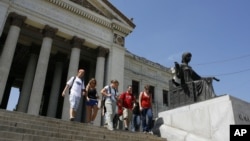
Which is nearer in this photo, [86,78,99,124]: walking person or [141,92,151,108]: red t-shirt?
[86,78,99,124]: walking person

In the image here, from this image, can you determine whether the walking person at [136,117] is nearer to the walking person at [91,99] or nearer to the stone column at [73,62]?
the walking person at [91,99]

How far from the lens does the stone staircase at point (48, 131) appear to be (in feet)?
17.3

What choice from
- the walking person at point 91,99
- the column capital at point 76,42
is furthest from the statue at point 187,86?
the column capital at point 76,42

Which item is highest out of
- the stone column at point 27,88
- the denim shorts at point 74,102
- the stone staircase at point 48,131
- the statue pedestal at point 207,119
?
the stone column at point 27,88

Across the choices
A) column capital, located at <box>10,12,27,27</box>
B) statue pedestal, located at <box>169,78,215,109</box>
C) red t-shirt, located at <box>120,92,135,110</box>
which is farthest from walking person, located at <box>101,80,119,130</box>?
column capital, located at <box>10,12,27,27</box>

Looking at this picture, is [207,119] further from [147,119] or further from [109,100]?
[109,100]

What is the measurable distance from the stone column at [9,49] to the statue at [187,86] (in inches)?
367

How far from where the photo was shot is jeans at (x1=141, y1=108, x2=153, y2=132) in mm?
8500

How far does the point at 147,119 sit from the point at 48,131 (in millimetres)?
3736

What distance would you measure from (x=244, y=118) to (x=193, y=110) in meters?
1.44

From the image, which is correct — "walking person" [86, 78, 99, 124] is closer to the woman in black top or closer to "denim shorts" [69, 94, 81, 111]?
"denim shorts" [69, 94, 81, 111]

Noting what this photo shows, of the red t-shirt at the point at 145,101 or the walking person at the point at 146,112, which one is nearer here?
the walking person at the point at 146,112

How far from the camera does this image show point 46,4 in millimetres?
17047

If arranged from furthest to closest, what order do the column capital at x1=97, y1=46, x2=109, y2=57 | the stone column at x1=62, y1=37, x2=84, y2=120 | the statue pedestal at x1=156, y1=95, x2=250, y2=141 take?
the column capital at x1=97, y1=46, x2=109, y2=57 < the stone column at x1=62, y1=37, x2=84, y2=120 < the statue pedestal at x1=156, y1=95, x2=250, y2=141
